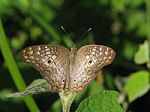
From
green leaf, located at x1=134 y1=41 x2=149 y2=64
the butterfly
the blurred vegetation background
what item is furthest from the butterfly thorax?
green leaf, located at x1=134 y1=41 x2=149 y2=64

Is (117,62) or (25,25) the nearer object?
(117,62)

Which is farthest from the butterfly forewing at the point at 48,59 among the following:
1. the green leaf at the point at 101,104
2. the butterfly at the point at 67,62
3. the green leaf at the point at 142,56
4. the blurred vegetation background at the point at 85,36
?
the green leaf at the point at 142,56

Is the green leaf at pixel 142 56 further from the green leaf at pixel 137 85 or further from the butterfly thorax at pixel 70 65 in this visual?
the butterfly thorax at pixel 70 65

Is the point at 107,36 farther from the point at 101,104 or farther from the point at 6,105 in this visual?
the point at 101,104

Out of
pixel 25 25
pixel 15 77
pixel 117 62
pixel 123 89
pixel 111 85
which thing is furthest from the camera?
pixel 25 25

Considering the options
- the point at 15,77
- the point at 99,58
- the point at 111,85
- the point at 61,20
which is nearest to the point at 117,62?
the point at 111,85
